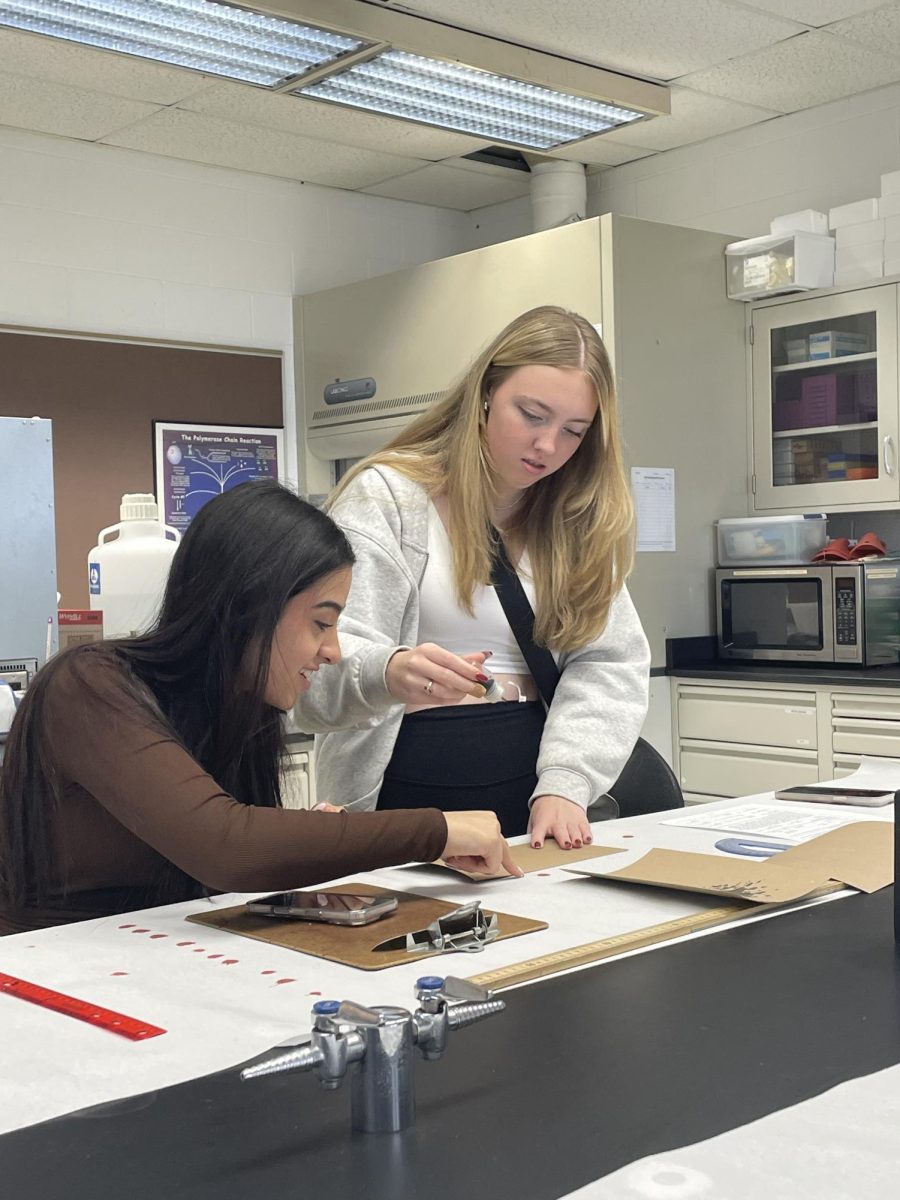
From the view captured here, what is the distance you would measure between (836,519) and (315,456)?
1853 mm

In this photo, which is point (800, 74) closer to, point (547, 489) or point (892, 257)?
point (892, 257)

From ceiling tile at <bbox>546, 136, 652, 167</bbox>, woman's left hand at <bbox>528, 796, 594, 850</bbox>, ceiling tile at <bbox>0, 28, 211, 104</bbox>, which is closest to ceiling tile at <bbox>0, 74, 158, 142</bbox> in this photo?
ceiling tile at <bbox>0, 28, 211, 104</bbox>

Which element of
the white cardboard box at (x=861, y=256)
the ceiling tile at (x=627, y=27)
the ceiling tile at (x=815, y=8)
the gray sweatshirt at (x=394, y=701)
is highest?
the ceiling tile at (x=627, y=27)

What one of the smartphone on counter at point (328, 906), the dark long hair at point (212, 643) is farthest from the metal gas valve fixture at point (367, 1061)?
the dark long hair at point (212, 643)

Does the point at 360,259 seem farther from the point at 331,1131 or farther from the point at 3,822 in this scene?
the point at 331,1131

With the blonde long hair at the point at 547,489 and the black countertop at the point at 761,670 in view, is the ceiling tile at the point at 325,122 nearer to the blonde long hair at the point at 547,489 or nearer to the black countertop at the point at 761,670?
the black countertop at the point at 761,670

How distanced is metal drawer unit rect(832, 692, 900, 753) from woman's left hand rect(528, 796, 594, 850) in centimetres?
199

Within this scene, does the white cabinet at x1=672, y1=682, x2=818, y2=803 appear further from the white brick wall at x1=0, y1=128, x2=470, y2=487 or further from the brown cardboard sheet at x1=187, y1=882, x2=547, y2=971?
the brown cardboard sheet at x1=187, y1=882, x2=547, y2=971

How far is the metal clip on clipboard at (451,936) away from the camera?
1135mm

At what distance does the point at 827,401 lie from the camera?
394 centimetres

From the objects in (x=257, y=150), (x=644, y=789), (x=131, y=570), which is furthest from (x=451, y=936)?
(x=257, y=150)

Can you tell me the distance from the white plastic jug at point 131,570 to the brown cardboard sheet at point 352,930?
65.1 inches

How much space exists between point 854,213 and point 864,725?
1.46m

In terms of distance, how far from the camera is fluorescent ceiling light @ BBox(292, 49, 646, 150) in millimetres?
3549
